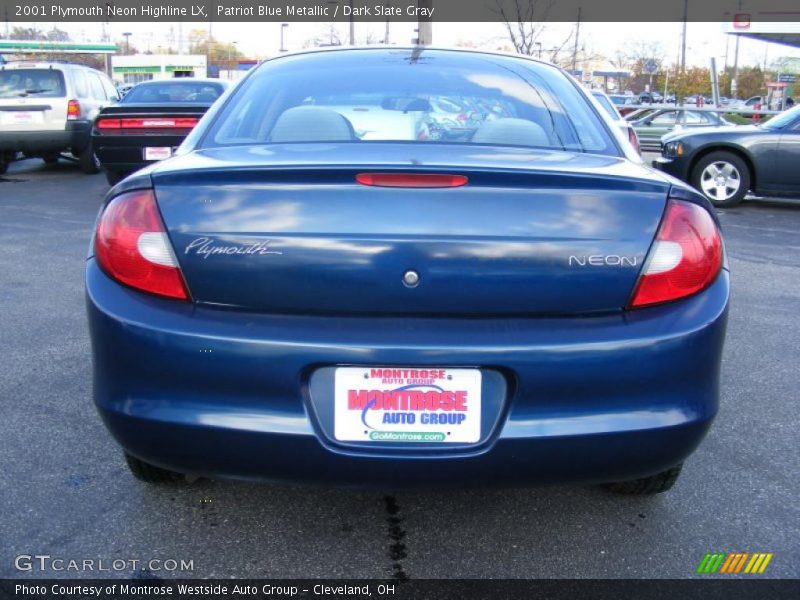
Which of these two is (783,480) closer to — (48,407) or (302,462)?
(302,462)

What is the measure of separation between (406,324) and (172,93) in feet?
36.7

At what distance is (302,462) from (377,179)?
2.43ft

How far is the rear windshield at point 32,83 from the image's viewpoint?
40.8 ft

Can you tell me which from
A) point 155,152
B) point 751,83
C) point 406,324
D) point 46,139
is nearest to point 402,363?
point 406,324

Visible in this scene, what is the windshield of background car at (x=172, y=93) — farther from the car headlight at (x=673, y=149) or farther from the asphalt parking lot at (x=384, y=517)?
the asphalt parking lot at (x=384, y=517)

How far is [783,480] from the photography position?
9.74 feet

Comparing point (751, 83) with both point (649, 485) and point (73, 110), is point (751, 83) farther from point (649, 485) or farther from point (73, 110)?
point (649, 485)

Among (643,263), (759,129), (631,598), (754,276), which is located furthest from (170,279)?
(759,129)

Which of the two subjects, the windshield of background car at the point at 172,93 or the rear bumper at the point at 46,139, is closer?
the windshield of background car at the point at 172,93

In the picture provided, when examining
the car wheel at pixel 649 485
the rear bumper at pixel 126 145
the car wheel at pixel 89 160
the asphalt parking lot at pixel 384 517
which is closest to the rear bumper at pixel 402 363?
the asphalt parking lot at pixel 384 517

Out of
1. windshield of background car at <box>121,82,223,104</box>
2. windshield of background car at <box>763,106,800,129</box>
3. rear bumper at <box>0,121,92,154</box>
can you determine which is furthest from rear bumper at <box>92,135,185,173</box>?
windshield of background car at <box>763,106,800,129</box>

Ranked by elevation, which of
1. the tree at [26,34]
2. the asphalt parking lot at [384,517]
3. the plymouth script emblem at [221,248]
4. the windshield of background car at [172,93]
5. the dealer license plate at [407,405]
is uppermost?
the tree at [26,34]

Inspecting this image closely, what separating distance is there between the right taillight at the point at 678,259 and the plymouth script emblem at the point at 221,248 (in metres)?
0.95

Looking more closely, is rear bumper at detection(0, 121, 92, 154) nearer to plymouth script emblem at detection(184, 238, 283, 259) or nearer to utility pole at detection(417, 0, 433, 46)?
utility pole at detection(417, 0, 433, 46)
